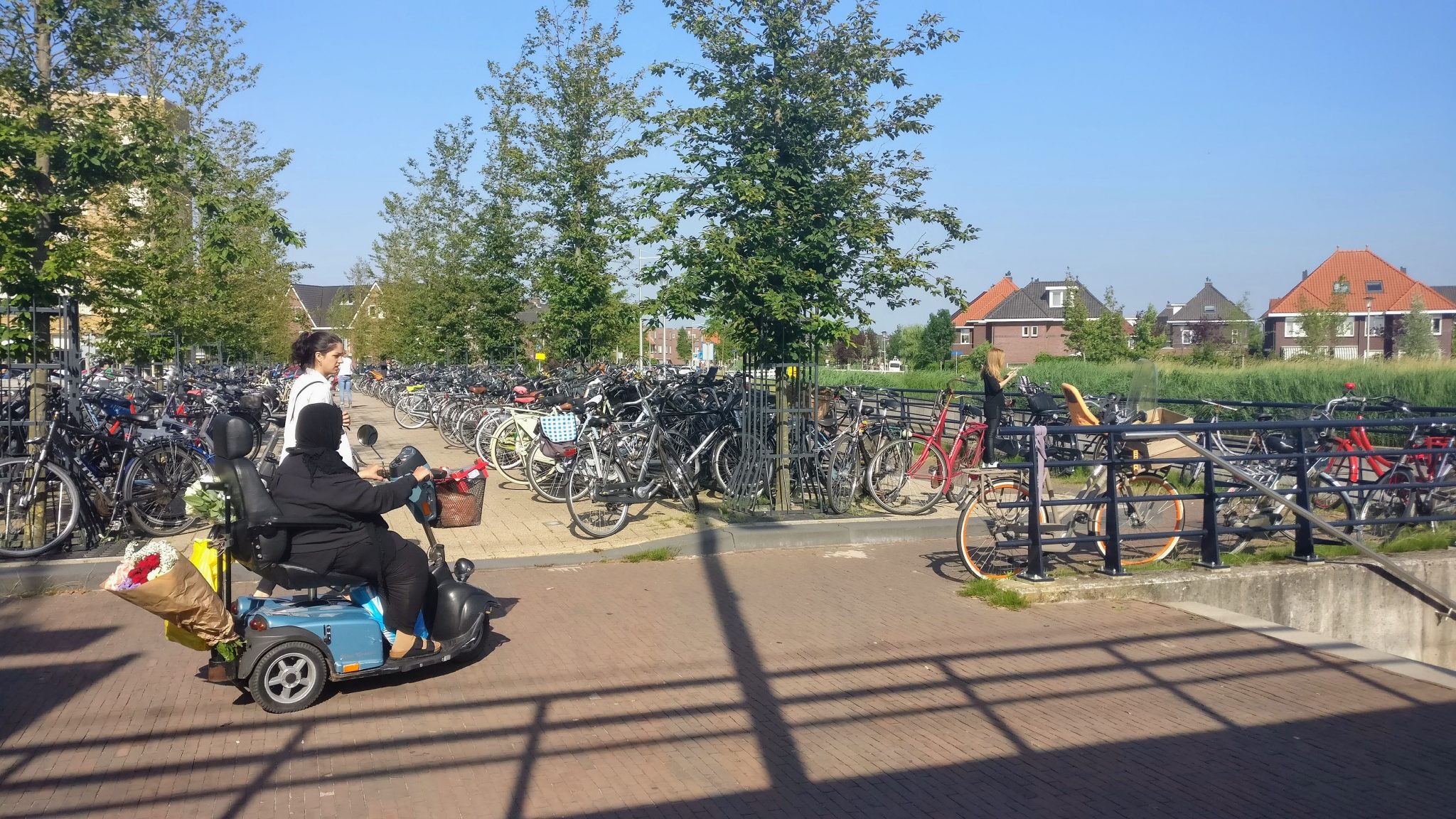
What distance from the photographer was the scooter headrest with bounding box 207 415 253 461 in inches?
209

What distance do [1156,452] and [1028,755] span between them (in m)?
5.24

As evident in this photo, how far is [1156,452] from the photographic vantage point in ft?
30.6

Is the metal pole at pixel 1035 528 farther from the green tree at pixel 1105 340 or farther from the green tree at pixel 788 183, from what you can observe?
the green tree at pixel 1105 340

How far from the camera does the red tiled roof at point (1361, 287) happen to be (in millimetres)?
66875

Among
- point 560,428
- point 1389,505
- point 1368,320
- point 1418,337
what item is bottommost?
point 1389,505

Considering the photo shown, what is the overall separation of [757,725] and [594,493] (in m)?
4.80

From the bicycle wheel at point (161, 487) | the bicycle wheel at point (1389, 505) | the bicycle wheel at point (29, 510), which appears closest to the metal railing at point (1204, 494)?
the bicycle wheel at point (1389, 505)

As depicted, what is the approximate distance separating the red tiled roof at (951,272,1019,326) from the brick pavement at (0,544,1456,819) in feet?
258

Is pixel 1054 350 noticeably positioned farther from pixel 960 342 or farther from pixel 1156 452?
pixel 1156 452

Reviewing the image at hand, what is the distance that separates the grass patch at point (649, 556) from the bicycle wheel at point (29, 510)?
14.5ft

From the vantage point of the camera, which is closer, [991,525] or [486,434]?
[991,525]

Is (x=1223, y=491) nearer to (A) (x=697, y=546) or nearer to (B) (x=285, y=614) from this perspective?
(A) (x=697, y=546)

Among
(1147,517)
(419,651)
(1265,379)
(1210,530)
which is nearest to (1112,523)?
(1210,530)

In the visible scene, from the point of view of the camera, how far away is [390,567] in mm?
5543
